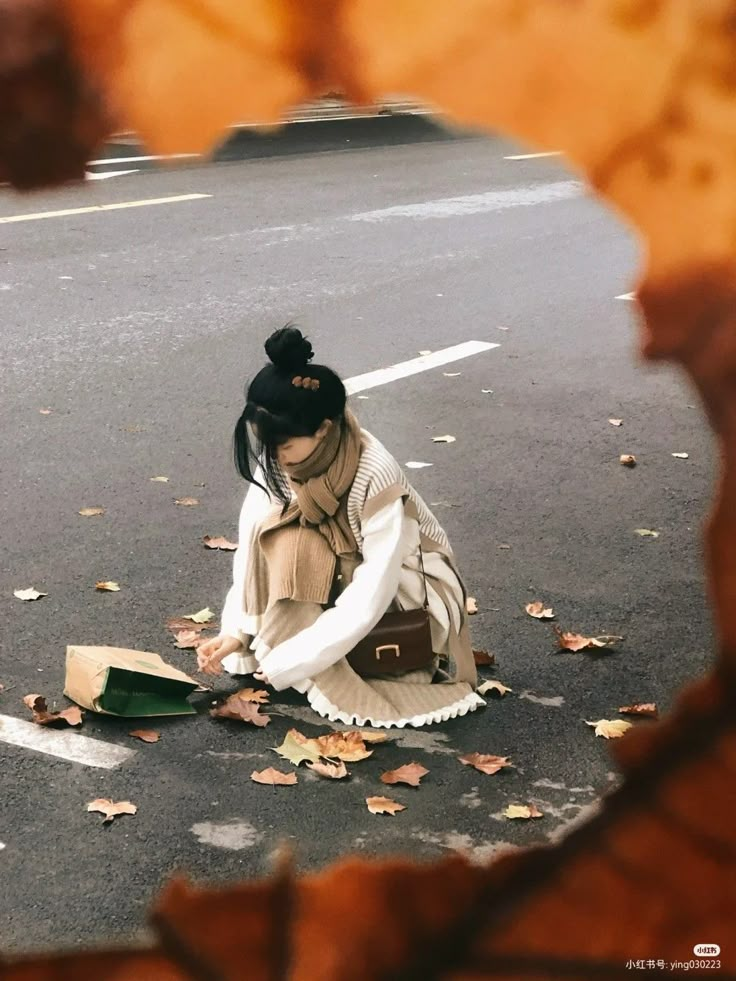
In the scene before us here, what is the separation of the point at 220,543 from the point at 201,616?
0.55 m

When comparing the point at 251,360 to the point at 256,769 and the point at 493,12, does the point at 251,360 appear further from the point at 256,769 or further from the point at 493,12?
the point at 493,12

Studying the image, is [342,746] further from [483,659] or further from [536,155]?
[536,155]

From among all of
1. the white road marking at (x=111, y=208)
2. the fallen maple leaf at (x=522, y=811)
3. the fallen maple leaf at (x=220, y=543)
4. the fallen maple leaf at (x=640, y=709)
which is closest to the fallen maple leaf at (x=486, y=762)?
the fallen maple leaf at (x=522, y=811)

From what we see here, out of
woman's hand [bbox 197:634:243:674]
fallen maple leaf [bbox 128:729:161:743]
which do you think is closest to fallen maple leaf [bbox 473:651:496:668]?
woman's hand [bbox 197:634:243:674]

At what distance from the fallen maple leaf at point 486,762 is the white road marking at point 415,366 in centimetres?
291

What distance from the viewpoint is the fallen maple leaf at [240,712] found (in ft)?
11.1

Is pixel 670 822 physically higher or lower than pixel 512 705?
higher

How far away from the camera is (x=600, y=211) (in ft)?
1.83

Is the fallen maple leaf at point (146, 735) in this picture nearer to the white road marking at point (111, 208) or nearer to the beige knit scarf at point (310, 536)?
the beige knit scarf at point (310, 536)

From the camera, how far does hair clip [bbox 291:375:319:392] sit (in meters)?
2.68

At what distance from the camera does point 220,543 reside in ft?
14.8

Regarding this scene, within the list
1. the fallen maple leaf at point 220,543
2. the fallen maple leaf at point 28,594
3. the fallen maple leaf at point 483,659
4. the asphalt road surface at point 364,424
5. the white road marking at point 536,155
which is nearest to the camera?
the white road marking at point 536,155

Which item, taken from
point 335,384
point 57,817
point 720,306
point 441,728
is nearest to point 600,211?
point 720,306

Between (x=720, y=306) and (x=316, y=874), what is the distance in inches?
11.8
